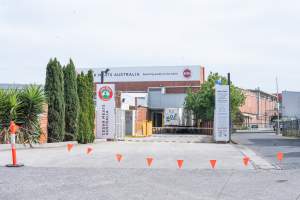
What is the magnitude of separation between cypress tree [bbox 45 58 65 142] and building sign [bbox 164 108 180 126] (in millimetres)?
36387

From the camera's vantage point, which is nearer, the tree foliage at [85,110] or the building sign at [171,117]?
the tree foliage at [85,110]

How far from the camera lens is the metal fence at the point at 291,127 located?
46.9m

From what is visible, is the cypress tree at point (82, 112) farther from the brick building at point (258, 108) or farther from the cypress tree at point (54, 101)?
the brick building at point (258, 108)

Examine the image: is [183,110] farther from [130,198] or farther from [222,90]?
[130,198]

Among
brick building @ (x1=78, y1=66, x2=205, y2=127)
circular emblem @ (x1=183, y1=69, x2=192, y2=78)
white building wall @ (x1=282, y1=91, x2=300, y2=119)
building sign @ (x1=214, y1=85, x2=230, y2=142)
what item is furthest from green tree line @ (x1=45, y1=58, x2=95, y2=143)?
circular emblem @ (x1=183, y1=69, x2=192, y2=78)

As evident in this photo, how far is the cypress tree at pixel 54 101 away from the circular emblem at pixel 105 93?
7.64 m

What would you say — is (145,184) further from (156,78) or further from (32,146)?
(156,78)

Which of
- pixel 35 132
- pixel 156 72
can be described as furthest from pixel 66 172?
pixel 156 72

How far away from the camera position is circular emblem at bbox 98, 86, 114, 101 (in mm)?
31344

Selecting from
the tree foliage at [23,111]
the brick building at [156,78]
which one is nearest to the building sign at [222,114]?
the tree foliage at [23,111]

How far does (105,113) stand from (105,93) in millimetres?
1291

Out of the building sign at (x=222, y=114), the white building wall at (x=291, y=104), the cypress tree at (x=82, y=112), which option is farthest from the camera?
the white building wall at (x=291, y=104)

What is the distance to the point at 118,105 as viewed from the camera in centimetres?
4412

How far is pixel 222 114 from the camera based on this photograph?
3062 cm
